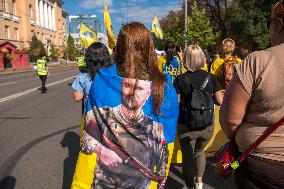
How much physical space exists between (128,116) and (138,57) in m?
0.36

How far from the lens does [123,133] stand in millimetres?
2332

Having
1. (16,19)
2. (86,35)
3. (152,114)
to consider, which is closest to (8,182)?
(152,114)

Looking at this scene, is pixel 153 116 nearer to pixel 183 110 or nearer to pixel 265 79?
pixel 265 79

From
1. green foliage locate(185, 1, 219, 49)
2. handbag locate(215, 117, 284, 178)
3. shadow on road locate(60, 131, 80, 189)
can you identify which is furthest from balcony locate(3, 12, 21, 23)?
handbag locate(215, 117, 284, 178)

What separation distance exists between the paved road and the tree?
1039 inches

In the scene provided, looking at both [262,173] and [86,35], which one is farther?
[86,35]

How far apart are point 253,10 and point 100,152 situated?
35618 millimetres

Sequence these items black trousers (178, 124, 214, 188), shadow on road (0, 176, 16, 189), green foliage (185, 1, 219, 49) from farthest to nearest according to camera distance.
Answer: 1. green foliage (185, 1, 219, 49)
2. shadow on road (0, 176, 16, 189)
3. black trousers (178, 124, 214, 188)

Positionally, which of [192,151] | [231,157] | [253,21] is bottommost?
[192,151]

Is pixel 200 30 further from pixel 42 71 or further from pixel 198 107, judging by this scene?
pixel 198 107

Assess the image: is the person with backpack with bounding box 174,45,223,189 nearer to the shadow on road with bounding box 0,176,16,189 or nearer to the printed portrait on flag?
the printed portrait on flag

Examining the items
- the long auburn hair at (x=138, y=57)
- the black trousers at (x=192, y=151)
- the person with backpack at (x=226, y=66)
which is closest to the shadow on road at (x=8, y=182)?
the black trousers at (x=192, y=151)

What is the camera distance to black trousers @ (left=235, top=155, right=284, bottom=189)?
2.10 metres

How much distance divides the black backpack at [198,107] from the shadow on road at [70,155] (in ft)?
5.84
